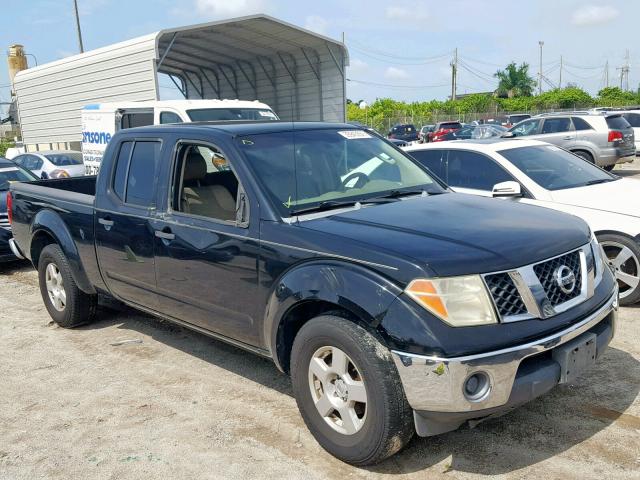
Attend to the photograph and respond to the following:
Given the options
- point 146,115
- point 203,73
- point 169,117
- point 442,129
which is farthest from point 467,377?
point 442,129

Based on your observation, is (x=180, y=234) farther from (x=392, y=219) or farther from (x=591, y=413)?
(x=591, y=413)

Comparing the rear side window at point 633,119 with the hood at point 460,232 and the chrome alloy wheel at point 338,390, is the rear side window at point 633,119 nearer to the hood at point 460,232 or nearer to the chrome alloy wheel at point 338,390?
the hood at point 460,232

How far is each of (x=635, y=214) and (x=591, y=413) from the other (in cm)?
259

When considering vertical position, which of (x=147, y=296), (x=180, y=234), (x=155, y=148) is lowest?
(x=147, y=296)

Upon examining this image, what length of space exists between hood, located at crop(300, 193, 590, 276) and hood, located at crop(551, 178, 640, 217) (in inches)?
86.3

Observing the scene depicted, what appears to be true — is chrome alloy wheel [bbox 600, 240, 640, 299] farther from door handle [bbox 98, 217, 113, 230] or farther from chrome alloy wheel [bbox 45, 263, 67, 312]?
chrome alloy wheel [bbox 45, 263, 67, 312]

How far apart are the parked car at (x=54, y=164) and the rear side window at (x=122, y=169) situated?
10423 mm

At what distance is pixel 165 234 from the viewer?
457 cm

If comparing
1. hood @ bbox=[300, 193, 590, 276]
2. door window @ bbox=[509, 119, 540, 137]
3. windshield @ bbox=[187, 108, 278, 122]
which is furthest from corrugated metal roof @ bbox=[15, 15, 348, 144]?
hood @ bbox=[300, 193, 590, 276]

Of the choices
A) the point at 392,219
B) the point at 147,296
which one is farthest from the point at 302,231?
the point at 147,296

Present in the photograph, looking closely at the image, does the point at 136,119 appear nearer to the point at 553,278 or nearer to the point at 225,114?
the point at 225,114

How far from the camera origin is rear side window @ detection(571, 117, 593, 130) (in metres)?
16.3

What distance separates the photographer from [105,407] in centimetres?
445

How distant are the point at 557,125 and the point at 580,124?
1.91 ft
